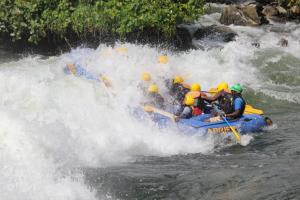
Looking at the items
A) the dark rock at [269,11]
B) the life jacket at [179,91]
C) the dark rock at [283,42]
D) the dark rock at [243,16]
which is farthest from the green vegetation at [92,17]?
the dark rock at [269,11]

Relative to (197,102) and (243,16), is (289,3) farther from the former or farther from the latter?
(197,102)

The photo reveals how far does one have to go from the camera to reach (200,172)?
26.3ft

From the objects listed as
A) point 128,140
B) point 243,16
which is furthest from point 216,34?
point 128,140

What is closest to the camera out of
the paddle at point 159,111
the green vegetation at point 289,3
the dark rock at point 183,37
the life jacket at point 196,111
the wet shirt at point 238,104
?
the paddle at point 159,111

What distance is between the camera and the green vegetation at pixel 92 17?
1450 centimetres

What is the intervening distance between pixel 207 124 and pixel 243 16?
8.72 meters

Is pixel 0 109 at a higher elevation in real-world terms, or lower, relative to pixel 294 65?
higher

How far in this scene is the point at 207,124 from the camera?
9859 mm

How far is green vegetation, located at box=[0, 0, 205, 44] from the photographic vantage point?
14.5m

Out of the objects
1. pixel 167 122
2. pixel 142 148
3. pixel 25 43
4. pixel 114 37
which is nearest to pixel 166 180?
pixel 142 148

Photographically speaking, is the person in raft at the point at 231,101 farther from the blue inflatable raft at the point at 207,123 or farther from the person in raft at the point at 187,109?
the person in raft at the point at 187,109

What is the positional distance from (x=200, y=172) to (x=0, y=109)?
3.43m

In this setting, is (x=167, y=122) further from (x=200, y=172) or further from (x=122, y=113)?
(x=200, y=172)

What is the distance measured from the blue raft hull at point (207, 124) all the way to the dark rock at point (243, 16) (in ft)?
25.5
